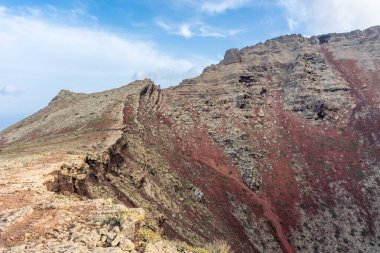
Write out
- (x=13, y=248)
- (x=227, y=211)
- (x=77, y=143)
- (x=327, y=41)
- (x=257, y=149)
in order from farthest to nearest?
(x=327, y=41), (x=257, y=149), (x=227, y=211), (x=77, y=143), (x=13, y=248)

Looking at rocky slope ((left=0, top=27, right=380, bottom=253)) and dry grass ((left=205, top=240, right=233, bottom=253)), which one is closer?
dry grass ((left=205, top=240, right=233, bottom=253))

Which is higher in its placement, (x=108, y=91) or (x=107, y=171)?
(x=108, y=91)

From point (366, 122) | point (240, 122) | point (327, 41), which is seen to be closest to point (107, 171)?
point (240, 122)

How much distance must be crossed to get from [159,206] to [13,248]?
1336 inches

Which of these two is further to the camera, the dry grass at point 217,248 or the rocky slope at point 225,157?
the rocky slope at point 225,157

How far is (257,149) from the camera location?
267 ft

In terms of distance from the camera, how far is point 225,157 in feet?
257

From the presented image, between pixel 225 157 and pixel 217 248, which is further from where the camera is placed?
pixel 225 157

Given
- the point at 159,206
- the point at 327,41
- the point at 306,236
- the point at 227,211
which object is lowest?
the point at 306,236

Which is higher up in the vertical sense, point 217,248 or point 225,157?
point 217,248

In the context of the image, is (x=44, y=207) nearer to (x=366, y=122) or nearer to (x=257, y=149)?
(x=257, y=149)

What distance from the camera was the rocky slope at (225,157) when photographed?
34.2 m

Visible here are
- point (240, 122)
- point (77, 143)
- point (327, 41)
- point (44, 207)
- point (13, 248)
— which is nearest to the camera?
point (13, 248)

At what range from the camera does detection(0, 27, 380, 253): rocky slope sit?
3419cm
